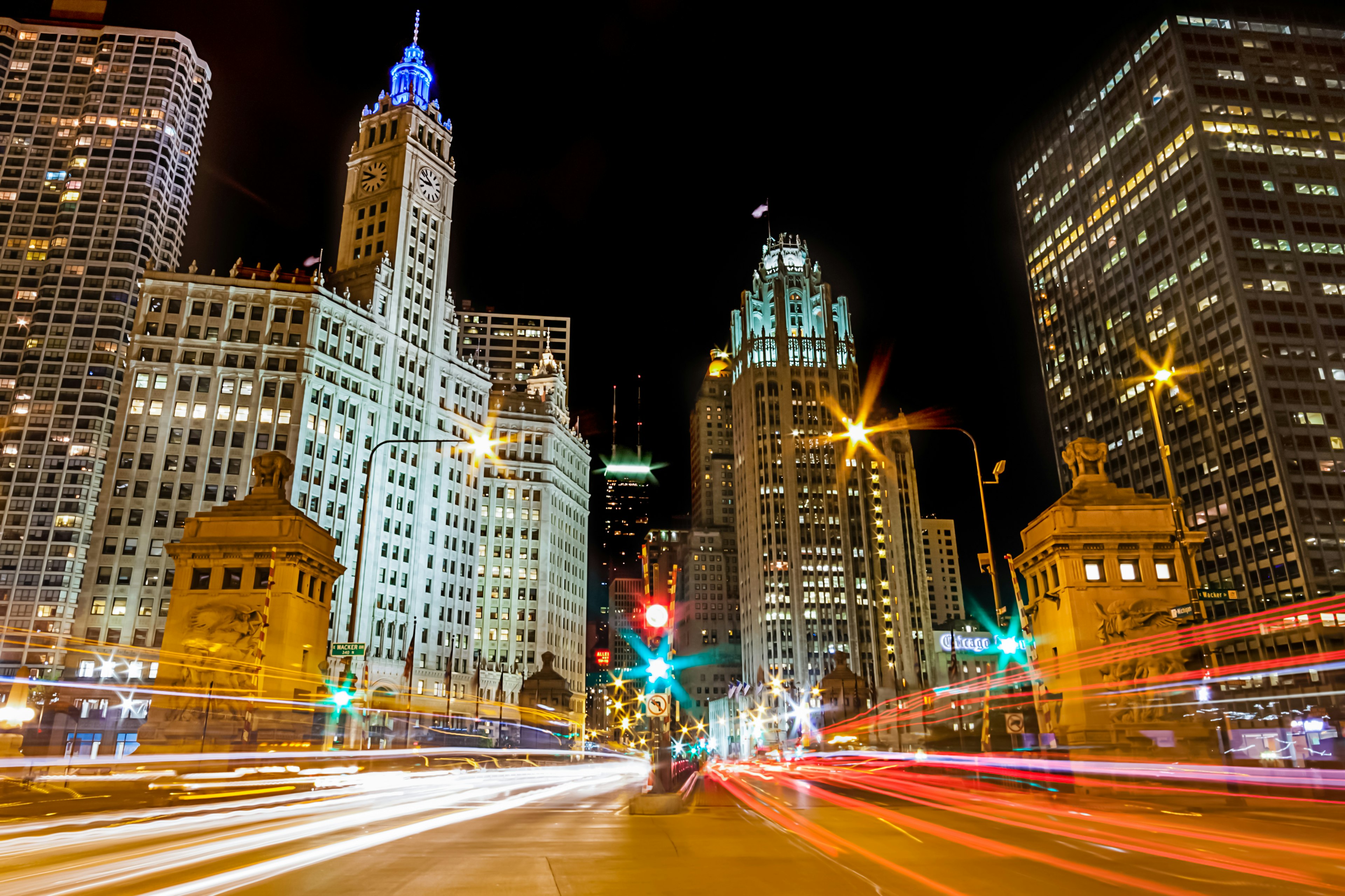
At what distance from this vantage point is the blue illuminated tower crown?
108312 millimetres

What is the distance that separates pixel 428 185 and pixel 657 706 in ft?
318

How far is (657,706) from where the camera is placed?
81.1 feet

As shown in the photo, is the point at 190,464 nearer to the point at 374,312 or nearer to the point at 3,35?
the point at 374,312

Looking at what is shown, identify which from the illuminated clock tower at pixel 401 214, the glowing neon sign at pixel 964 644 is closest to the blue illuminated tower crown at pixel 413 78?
the illuminated clock tower at pixel 401 214

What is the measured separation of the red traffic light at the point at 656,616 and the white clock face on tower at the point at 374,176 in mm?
91779

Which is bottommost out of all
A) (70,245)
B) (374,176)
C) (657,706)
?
(657,706)

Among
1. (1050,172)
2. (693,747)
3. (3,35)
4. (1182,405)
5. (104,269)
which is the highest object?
(3,35)

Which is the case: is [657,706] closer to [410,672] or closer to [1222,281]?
[410,672]

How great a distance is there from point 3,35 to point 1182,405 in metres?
189

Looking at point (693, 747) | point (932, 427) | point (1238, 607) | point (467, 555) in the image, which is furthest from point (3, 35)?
point (1238, 607)

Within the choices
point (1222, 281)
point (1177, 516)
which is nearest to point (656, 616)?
point (1177, 516)

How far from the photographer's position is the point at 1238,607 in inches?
3996

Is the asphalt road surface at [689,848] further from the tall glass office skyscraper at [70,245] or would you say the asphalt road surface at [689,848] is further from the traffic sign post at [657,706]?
the tall glass office skyscraper at [70,245]

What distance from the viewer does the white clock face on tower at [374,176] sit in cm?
10362
